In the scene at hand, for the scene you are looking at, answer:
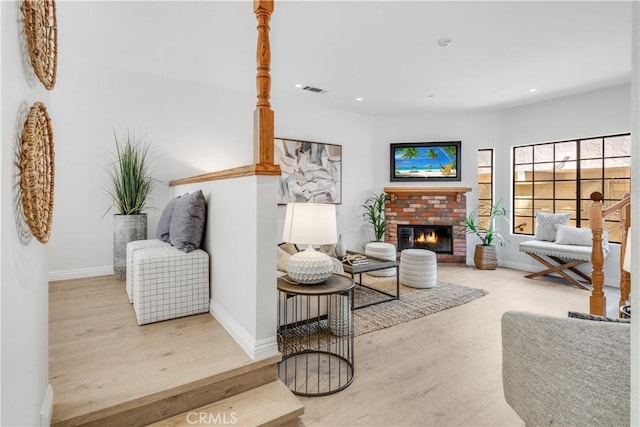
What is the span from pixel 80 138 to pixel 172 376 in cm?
305

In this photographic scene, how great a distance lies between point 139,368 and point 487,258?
16.7ft

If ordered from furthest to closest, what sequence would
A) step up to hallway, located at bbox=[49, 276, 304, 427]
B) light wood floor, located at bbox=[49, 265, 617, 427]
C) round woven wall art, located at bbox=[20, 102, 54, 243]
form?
light wood floor, located at bbox=[49, 265, 617, 427] → step up to hallway, located at bbox=[49, 276, 304, 427] → round woven wall art, located at bbox=[20, 102, 54, 243]

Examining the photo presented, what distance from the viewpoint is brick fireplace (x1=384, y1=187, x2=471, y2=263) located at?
18.5 feet

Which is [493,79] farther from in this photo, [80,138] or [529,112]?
[80,138]

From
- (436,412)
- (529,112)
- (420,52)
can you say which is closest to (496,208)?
(529,112)

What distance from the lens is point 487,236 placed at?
5.30m

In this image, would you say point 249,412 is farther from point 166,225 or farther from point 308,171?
point 308,171

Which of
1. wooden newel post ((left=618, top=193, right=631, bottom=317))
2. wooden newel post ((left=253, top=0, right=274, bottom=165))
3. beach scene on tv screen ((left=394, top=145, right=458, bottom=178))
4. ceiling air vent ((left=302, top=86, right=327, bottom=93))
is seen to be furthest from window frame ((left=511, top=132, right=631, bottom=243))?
wooden newel post ((left=253, top=0, right=274, bottom=165))

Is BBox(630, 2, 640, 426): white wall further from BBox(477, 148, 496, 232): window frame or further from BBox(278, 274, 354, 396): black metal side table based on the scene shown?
BBox(477, 148, 496, 232): window frame

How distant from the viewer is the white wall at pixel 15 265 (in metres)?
0.85

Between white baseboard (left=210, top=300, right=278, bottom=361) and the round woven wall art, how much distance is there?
111 centimetres

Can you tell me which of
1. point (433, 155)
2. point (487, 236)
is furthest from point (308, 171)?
point (487, 236)

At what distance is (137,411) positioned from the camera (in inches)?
58.0

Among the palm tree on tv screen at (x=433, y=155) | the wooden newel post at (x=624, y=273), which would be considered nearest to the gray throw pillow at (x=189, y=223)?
the wooden newel post at (x=624, y=273)
